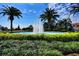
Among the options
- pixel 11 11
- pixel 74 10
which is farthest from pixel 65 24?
pixel 11 11

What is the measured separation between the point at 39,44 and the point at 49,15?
0.93 feet

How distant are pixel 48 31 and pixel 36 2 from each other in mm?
286

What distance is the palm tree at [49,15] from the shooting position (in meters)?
1.87

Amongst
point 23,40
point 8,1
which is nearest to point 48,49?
point 23,40

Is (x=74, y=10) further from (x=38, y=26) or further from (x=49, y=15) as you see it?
(x=38, y=26)

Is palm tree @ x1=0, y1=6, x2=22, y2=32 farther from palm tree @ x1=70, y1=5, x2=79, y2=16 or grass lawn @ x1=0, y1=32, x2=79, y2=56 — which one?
palm tree @ x1=70, y1=5, x2=79, y2=16

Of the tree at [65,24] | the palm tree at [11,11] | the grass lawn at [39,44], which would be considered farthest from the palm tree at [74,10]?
the palm tree at [11,11]

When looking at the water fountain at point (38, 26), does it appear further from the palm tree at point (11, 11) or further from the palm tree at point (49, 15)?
the palm tree at point (11, 11)

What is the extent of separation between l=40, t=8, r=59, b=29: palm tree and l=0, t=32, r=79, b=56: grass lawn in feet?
0.48

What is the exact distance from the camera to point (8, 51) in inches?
71.6

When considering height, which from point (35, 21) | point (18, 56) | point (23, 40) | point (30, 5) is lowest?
point (18, 56)

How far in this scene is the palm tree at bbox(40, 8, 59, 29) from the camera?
6.14ft

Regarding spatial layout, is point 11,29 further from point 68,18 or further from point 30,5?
point 68,18

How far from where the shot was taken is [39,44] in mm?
1845
